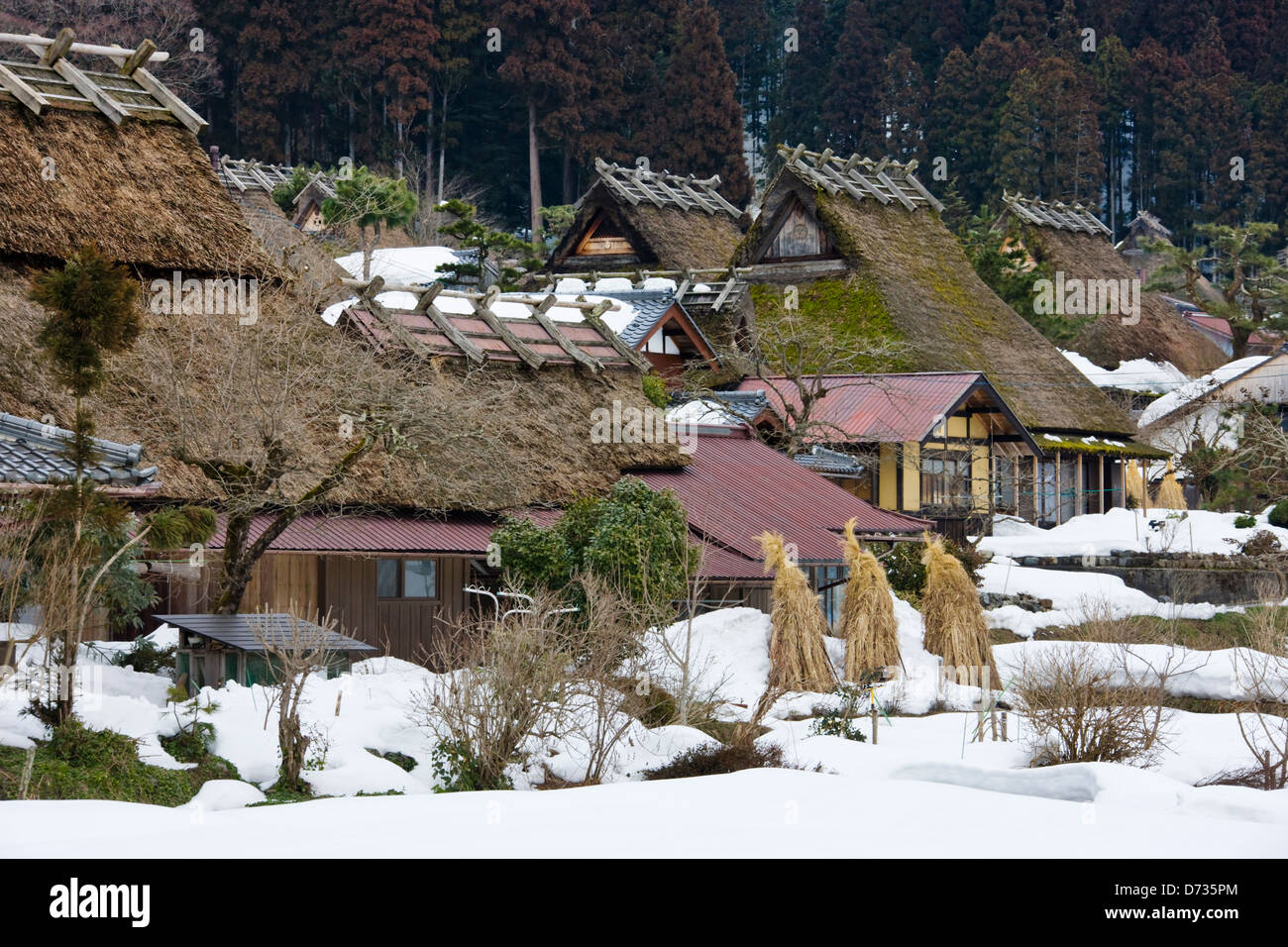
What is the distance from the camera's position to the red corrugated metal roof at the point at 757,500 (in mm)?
23438

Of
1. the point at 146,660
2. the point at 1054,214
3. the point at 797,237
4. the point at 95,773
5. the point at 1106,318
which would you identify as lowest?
the point at 95,773

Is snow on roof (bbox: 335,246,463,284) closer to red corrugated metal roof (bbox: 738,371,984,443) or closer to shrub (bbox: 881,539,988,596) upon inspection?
red corrugated metal roof (bbox: 738,371,984,443)

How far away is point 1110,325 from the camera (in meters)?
54.3

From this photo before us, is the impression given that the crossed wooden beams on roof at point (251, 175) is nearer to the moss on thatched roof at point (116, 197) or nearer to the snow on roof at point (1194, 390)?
the moss on thatched roof at point (116, 197)

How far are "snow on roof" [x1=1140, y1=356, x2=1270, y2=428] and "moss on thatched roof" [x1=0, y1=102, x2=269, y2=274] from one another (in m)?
31.3

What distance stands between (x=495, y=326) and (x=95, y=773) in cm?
1255

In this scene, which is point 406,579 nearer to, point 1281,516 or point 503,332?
point 503,332

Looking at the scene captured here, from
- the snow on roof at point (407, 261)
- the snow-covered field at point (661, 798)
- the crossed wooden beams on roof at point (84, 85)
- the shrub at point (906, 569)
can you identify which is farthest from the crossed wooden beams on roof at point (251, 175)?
the snow-covered field at point (661, 798)

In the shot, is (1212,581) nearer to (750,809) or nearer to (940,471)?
(940,471)

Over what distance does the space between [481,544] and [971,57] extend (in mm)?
53436

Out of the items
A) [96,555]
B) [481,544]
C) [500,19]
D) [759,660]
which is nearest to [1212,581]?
[759,660]

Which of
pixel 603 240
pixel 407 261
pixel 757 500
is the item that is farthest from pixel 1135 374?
pixel 757 500

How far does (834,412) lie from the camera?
3516 centimetres

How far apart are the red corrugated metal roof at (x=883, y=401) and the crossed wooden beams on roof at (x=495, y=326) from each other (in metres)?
7.13
